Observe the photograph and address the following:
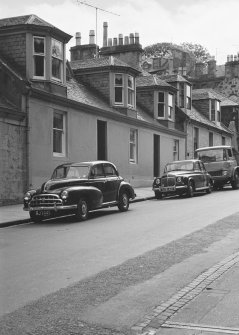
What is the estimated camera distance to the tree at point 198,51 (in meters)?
76.7

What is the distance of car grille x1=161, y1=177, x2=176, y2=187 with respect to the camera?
73.9 ft

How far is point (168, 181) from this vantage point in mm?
22594

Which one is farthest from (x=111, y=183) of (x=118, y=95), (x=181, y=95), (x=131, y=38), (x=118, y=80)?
(x=181, y=95)

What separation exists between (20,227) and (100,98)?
1553 centimetres

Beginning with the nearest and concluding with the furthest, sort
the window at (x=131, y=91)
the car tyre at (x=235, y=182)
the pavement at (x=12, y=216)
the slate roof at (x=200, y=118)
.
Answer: the pavement at (x=12, y=216)
the car tyre at (x=235, y=182)
the window at (x=131, y=91)
the slate roof at (x=200, y=118)

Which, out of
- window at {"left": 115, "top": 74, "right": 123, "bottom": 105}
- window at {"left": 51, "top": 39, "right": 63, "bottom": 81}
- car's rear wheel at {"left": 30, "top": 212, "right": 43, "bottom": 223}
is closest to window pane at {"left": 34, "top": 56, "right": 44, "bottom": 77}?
window at {"left": 51, "top": 39, "right": 63, "bottom": 81}

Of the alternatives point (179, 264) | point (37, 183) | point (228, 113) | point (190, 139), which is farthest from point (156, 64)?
point (179, 264)

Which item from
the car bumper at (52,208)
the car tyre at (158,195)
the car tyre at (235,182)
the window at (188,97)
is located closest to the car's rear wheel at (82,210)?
the car bumper at (52,208)

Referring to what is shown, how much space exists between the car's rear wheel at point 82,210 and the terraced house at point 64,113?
491 cm

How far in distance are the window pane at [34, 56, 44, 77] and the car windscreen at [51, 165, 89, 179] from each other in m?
6.75

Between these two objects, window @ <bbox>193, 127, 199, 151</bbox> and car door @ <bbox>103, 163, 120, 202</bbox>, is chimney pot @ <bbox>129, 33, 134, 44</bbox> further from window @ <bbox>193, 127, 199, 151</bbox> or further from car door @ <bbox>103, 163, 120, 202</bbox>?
car door @ <bbox>103, 163, 120, 202</bbox>

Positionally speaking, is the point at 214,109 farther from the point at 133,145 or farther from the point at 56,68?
the point at 56,68

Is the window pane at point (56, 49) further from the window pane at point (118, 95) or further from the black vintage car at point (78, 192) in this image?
the black vintage car at point (78, 192)

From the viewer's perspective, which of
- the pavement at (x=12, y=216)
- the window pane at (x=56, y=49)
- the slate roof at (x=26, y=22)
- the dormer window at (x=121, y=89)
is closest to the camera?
the pavement at (x=12, y=216)
